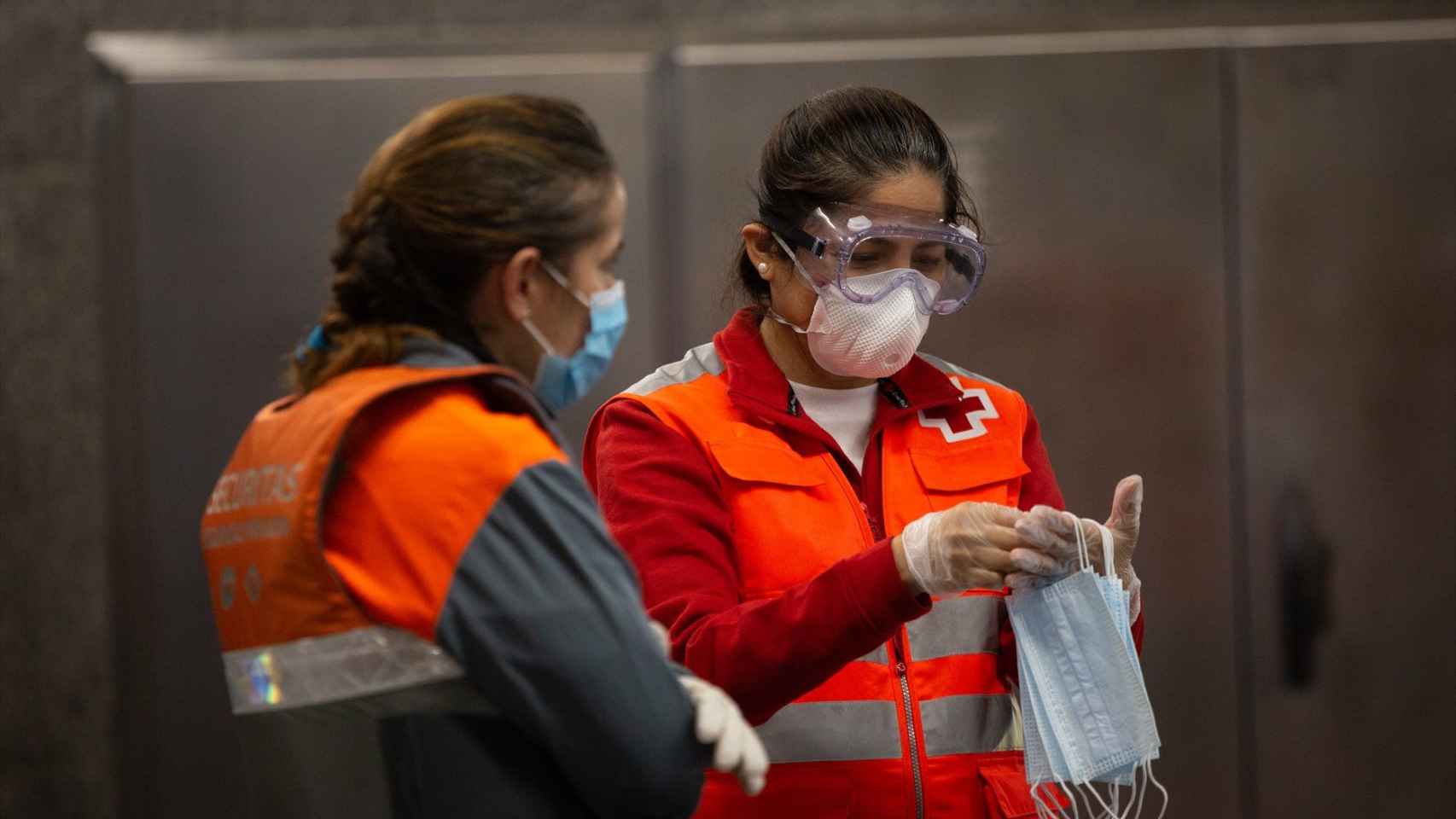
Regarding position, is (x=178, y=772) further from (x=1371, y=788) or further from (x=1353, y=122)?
(x=1353, y=122)

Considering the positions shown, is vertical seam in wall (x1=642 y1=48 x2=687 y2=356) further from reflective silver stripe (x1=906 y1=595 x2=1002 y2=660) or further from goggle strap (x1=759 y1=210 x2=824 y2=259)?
reflective silver stripe (x1=906 y1=595 x2=1002 y2=660)

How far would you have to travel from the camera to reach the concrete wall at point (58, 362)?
290 centimetres

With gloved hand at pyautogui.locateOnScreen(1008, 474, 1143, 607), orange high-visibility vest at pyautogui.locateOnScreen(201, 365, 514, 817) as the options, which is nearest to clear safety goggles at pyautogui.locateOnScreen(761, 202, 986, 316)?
gloved hand at pyautogui.locateOnScreen(1008, 474, 1143, 607)

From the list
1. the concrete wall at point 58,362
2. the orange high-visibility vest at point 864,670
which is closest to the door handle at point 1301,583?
the concrete wall at point 58,362

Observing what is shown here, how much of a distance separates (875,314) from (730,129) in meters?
1.13

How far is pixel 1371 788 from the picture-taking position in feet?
8.82

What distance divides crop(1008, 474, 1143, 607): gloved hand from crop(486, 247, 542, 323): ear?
0.51 meters

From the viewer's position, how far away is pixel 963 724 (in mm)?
1553

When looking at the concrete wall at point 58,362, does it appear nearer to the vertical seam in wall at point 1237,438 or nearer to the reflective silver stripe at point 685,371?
the vertical seam in wall at point 1237,438

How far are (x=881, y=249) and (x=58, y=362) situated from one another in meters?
1.96

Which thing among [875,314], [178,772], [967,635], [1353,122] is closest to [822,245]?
[875,314]

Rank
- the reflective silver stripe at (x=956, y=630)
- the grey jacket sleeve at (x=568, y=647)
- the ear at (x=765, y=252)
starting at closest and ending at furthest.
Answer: the grey jacket sleeve at (x=568, y=647)
the reflective silver stripe at (x=956, y=630)
the ear at (x=765, y=252)

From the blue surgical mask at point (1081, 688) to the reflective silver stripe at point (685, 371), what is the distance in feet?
1.43

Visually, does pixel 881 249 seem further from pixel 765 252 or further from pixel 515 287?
pixel 515 287
